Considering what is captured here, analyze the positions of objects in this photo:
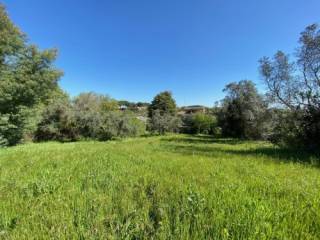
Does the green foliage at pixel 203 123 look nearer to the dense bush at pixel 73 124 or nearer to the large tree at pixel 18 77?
the dense bush at pixel 73 124

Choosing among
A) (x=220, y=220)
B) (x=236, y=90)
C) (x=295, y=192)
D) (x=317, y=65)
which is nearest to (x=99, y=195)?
(x=220, y=220)

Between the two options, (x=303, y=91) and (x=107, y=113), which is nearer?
(x=303, y=91)

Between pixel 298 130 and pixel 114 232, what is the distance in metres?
11.1

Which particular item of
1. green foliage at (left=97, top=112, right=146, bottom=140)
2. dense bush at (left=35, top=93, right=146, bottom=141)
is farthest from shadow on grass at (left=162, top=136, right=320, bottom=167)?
dense bush at (left=35, top=93, right=146, bottom=141)

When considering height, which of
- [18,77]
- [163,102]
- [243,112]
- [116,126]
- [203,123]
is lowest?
[116,126]

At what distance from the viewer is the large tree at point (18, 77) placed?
15305 mm

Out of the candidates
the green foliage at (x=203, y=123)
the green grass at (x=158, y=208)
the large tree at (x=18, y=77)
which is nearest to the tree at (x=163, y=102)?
the green foliage at (x=203, y=123)

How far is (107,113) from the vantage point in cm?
2195

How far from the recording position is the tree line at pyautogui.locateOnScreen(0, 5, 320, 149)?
1125 cm

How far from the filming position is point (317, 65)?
12.0 m

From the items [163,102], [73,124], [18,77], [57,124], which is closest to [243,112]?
[73,124]

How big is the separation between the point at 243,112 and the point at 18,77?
69.4 feet

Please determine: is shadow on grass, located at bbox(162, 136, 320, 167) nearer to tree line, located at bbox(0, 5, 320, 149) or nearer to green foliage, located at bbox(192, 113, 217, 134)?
tree line, located at bbox(0, 5, 320, 149)

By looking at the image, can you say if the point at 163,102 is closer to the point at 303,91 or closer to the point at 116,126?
the point at 116,126
